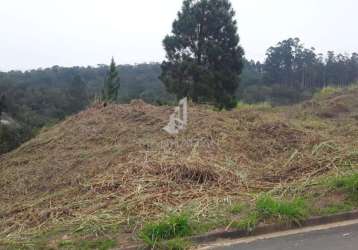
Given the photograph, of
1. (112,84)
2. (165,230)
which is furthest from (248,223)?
(112,84)

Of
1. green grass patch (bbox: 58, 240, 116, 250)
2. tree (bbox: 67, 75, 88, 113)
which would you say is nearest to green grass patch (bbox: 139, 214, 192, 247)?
green grass patch (bbox: 58, 240, 116, 250)

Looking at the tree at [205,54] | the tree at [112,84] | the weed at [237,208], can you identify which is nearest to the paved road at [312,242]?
the weed at [237,208]

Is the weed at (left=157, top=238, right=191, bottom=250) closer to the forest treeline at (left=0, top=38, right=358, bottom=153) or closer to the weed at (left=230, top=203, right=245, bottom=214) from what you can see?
the weed at (left=230, top=203, right=245, bottom=214)

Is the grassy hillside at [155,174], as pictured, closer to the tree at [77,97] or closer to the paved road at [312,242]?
the paved road at [312,242]

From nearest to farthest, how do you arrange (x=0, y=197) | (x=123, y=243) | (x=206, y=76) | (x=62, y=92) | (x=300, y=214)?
(x=123, y=243) < (x=300, y=214) < (x=0, y=197) < (x=206, y=76) < (x=62, y=92)

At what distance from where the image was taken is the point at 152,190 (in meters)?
4.58

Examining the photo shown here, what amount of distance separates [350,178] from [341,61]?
3357 centimetres

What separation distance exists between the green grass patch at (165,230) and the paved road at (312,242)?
30 cm

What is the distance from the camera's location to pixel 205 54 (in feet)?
66.4

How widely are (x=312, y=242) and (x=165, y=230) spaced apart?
3.72ft

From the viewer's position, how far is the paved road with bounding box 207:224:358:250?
3.43m

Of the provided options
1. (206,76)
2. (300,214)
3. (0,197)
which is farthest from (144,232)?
(206,76)

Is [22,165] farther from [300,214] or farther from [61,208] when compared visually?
[300,214]

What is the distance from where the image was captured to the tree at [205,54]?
63.7ft
